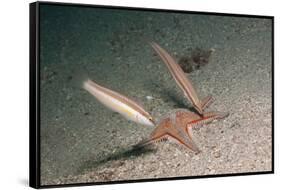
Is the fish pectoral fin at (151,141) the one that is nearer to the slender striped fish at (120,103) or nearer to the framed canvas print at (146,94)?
the framed canvas print at (146,94)

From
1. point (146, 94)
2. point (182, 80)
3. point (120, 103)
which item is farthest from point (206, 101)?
point (120, 103)

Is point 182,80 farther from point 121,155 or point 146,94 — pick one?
point 121,155

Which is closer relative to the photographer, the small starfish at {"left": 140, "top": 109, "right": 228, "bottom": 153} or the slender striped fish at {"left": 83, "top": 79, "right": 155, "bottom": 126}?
the slender striped fish at {"left": 83, "top": 79, "right": 155, "bottom": 126}

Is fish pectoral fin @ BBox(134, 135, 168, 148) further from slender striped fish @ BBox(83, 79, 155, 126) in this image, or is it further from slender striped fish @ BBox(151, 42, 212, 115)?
slender striped fish @ BBox(151, 42, 212, 115)

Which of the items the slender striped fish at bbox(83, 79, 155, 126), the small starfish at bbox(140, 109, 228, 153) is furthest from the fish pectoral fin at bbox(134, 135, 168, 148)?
the slender striped fish at bbox(83, 79, 155, 126)

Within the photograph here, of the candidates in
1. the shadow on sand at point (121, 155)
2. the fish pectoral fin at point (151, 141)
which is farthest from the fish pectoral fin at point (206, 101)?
the shadow on sand at point (121, 155)

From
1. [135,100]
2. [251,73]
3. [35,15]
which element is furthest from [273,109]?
[35,15]

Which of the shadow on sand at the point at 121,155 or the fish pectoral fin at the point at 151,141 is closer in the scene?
the shadow on sand at the point at 121,155
